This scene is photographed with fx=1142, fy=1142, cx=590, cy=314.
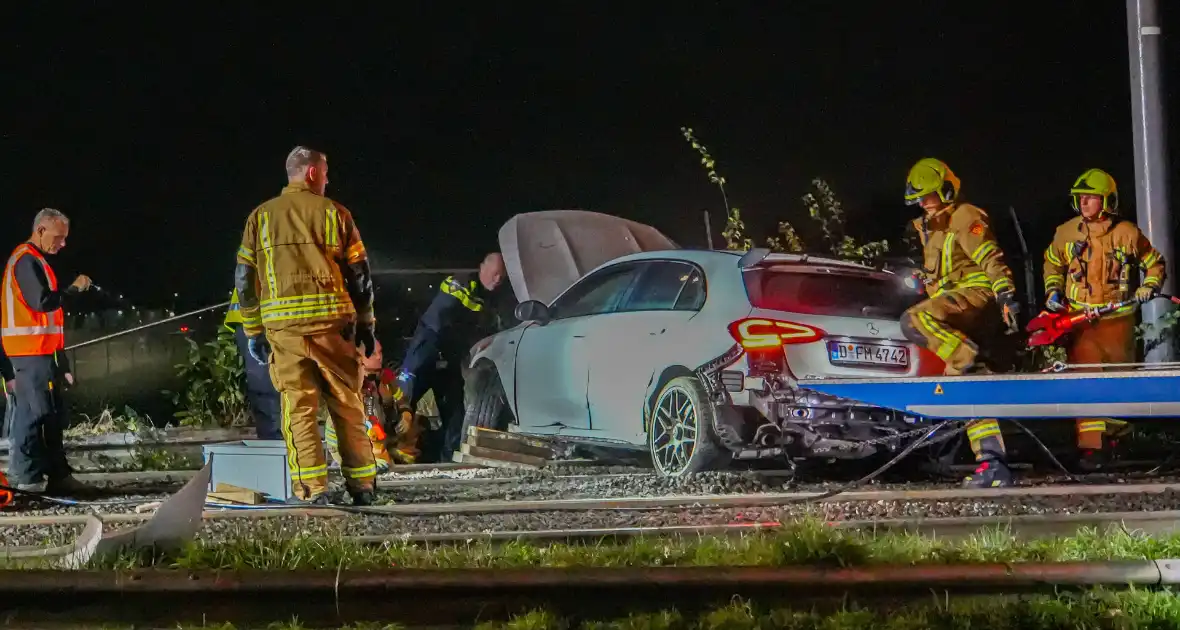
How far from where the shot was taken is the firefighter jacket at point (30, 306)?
7543 millimetres

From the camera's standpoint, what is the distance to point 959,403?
19.8ft

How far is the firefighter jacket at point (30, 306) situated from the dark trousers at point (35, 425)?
0.08 metres

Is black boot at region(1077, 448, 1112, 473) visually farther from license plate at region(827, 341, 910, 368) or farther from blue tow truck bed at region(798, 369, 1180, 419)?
blue tow truck bed at region(798, 369, 1180, 419)

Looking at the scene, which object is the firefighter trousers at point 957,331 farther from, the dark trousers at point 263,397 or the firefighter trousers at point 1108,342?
the dark trousers at point 263,397

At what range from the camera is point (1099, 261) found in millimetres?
8461

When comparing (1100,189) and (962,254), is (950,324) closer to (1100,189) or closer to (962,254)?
(962,254)

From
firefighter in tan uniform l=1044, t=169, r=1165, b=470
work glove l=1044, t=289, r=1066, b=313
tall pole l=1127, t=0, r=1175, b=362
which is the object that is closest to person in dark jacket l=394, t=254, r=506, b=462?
work glove l=1044, t=289, r=1066, b=313

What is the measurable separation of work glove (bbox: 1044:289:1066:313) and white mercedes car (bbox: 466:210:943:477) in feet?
6.45

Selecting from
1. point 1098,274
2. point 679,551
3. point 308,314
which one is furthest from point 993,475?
point 308,314

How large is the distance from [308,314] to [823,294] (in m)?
3.03

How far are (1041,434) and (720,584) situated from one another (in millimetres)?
6213

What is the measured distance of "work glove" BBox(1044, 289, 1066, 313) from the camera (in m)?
8.62

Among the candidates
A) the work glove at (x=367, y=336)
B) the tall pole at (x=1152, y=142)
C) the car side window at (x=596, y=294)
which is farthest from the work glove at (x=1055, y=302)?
the work glove at (x=367, y=336)

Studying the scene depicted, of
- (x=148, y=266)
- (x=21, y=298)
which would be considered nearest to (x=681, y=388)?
(x=21, y=298)
